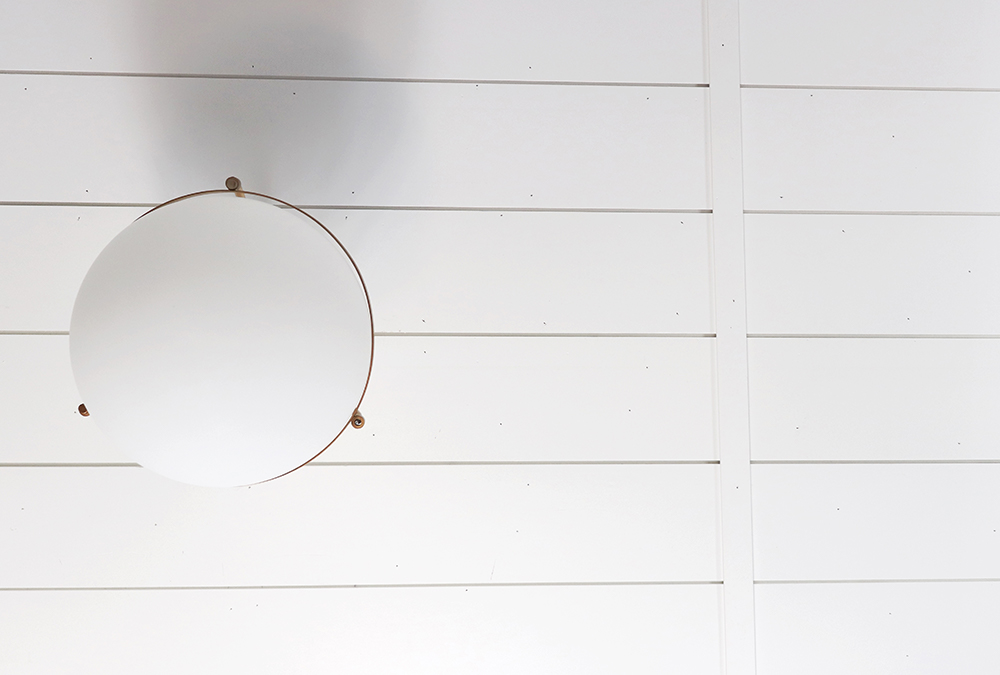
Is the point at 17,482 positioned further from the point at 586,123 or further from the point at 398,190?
the point at 586,123

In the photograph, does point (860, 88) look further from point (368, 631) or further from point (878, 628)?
point (368, 631)

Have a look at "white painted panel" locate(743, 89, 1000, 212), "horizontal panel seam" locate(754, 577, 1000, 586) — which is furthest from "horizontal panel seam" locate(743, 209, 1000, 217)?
"horizontal panel seam" locate(754, 577, 1000, 586)

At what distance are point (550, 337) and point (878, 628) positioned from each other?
0.58 meters

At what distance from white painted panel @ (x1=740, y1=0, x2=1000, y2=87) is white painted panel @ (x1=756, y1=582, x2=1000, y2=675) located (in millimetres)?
680

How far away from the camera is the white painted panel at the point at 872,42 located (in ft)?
2.82

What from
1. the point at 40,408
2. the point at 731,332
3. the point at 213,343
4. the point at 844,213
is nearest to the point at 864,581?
the point at 731,332

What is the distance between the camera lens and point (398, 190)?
831 mm

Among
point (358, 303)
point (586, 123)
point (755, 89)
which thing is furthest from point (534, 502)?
point (755, 89)

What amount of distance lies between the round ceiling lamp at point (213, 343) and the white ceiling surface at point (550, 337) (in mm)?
201

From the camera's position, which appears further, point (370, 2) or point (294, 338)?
point (370, 2)

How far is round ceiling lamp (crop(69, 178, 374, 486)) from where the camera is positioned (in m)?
0.58

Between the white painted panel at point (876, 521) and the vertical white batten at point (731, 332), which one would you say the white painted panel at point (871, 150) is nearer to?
the vertical white batten at point (731, 332)

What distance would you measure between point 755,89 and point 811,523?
0.58 m

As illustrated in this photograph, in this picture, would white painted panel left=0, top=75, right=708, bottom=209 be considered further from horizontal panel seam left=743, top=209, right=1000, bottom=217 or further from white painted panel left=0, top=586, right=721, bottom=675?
white painted panel left=0, top=586, right=721, bottom=675
